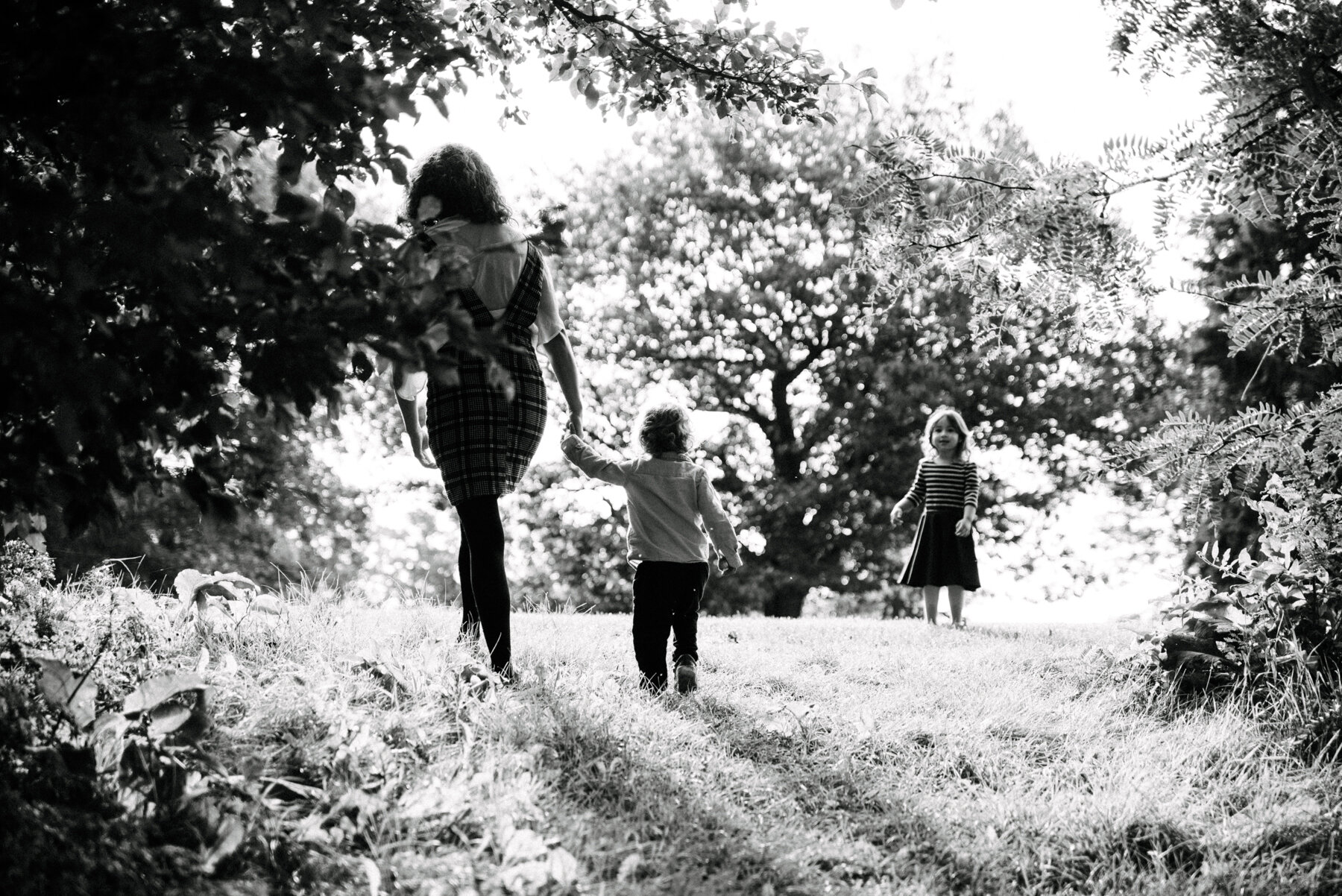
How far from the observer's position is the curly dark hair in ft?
13.0

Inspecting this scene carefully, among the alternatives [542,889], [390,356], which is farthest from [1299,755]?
[390,356]

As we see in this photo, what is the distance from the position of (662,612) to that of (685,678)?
32 cm

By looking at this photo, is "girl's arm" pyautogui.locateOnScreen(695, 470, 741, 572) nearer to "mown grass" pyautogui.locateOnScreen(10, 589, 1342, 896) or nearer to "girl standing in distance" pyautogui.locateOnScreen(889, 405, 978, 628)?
"mown grass" pyautogui.locateOnScreen(10, 589, 1342, 896)

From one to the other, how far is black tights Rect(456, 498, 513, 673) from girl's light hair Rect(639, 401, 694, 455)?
1018mm

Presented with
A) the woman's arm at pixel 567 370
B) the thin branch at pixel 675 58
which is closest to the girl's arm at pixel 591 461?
the woman's arm at pixel 567 370

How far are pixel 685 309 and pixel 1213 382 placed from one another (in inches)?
342

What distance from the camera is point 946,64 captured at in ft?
60.2

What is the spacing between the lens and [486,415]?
3.98 m

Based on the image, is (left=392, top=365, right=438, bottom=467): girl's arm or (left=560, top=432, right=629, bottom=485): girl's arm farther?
(left=560, top=432, right=629, bottom=485): girl's arm

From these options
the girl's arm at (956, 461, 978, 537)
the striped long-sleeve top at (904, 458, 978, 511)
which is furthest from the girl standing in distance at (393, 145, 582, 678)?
the striped long-sleeve top at (904, 458, 978, 511)

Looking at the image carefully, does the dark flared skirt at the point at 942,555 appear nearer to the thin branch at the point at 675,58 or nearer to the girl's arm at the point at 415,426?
the thin branch at the point at 675,58

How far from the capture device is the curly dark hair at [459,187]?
3961 mm

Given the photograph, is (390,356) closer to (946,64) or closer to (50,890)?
(50,890)

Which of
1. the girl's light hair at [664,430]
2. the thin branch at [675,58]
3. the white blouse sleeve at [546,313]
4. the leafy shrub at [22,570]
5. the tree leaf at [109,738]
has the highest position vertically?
the thin branch at [675,58]
